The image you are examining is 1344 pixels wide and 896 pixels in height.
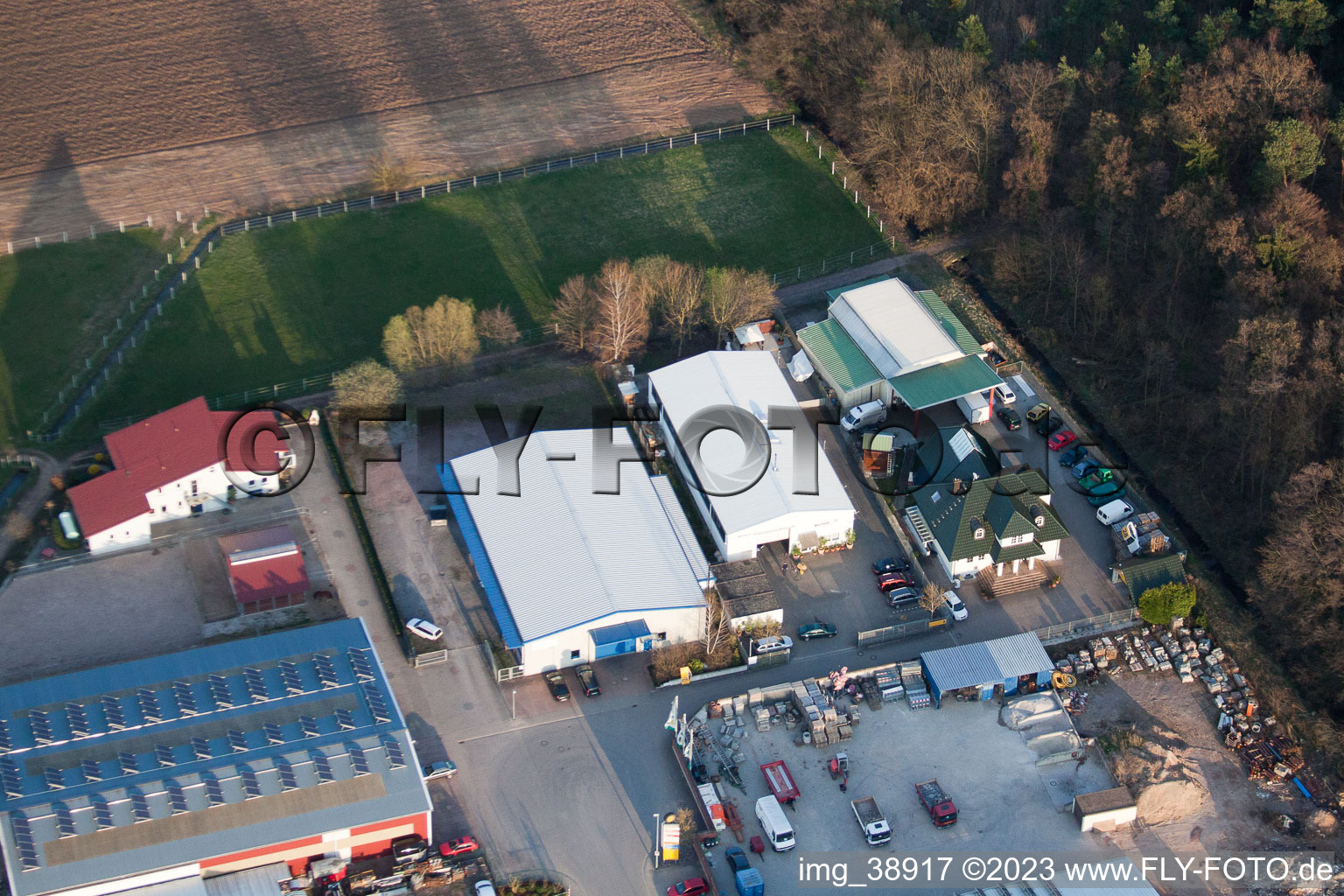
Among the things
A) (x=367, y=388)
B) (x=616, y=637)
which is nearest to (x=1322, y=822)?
(x=616, y=637)

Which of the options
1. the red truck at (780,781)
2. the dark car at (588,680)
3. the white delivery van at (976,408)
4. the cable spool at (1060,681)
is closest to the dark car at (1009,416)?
the white delivery van at (976,408)

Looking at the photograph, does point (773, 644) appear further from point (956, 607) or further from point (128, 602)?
point (128, 602)

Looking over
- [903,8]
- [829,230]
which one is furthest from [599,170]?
[903,8]

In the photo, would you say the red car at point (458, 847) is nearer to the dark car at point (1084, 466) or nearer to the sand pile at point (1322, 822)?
the sand pile at point (1322, 822)

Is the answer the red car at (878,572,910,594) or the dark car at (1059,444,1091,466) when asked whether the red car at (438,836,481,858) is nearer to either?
the red car at (878,572,910,594)

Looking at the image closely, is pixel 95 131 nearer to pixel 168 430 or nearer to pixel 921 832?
pixel 168 430

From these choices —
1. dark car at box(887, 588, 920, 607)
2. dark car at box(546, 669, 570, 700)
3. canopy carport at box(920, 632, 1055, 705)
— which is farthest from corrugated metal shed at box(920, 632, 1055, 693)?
dark car at box(546, 669, 570, 700)

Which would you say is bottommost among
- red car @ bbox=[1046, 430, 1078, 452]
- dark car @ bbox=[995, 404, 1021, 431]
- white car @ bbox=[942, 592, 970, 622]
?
white car @ bbox=[942, 592, 970, 622]
